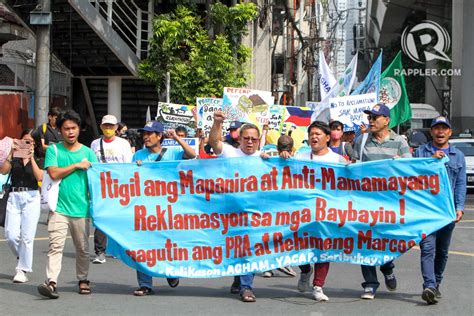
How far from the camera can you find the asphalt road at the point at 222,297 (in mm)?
7953

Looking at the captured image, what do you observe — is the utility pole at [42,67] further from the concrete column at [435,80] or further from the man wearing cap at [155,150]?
the concrete column at [435,80]

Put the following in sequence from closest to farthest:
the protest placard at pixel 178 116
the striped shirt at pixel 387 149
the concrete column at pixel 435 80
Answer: the striped shirt at pixel 387 149, the protest placard at pixel 178 116, the concrete column at pixel 435 80

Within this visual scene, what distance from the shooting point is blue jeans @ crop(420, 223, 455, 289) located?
8.23m

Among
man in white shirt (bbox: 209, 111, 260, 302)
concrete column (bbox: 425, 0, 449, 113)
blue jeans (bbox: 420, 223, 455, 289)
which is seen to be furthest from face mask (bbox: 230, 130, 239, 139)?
concrete column (bbox: 425, 0, 449, 113)

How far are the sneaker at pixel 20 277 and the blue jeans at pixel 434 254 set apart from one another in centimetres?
426

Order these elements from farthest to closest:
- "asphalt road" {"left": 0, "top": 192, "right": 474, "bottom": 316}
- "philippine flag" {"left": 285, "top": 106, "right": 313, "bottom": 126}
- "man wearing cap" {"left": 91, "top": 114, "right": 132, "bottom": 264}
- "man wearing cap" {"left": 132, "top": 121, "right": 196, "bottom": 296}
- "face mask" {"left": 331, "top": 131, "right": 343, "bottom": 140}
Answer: "philippine flag" {"left": 285, "top": 106, "right": 313, "bottom": 126} → "face mask" {"left": 331, "top": 131, "right": 343, "bottom": 140} → "man wearing cap" {"left": 91, "top": 114, "right": 132, "bottom": 264} → "man wearing cap" {"left": 132, "top": 121, "right": 196, "bottom": 296} → "asphalt road" {"left": 0, "top": 192, "right": 474, "bottom": 316}

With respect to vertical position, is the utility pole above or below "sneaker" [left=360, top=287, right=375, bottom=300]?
above

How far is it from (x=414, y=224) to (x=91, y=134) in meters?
21.3

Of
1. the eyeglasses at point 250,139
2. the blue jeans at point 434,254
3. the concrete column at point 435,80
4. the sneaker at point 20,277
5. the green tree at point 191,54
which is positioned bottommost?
the sneaker at point 20,277

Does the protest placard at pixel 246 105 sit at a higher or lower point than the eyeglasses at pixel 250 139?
higher

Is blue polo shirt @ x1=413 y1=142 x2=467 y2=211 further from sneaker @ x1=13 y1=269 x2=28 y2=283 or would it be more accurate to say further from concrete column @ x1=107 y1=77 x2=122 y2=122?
concrete column @ x1=107 y1=77 x2=122 y2=122

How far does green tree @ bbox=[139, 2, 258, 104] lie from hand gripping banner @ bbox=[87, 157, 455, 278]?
15708 millimetres

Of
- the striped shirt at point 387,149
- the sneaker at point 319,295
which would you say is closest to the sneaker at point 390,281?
the sneaker at point 319,295

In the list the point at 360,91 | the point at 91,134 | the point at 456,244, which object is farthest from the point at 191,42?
the point at 456,244
